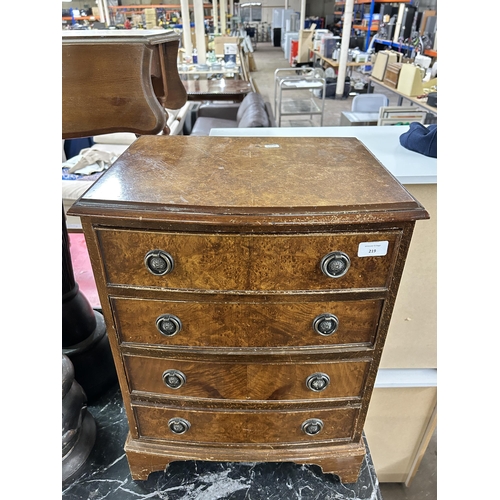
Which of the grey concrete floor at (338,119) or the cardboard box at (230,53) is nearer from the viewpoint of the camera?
the grey concrete floor at (338,119)

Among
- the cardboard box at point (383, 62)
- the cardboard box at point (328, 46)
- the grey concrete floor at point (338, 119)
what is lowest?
the grey concrete floor at point (338, 119)

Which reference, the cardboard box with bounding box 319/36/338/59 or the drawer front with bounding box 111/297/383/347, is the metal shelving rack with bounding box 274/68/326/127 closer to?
the cardboard box with bounding box 319/36/338/59

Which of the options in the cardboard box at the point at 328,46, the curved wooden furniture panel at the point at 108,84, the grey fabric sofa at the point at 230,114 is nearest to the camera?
the curved wooden furniture panel at the point at 108,84

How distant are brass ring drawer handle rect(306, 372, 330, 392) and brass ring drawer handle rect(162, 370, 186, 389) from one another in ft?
1.04

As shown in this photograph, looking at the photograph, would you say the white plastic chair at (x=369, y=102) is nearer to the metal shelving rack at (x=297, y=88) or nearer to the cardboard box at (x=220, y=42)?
the metal shelving rack at (x=297, y=88)

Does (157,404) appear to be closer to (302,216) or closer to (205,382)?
(205,382)

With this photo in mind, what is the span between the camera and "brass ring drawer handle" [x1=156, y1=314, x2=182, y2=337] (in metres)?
0.82

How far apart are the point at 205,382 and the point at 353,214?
560 mm

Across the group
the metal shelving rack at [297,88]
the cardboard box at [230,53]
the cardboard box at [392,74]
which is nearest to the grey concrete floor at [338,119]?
the metal shelving rack at [297,88]

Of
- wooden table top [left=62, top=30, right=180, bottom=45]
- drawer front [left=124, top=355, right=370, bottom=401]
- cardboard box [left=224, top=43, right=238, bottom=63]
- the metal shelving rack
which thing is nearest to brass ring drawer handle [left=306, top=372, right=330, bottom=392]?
drawer front [left=124, top=355, right=370, bottom=401]

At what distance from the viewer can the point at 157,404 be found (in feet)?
3.16

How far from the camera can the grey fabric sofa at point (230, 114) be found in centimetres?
374

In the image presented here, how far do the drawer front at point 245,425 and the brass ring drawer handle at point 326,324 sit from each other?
0.27 metres

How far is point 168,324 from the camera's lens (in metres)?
0.82
